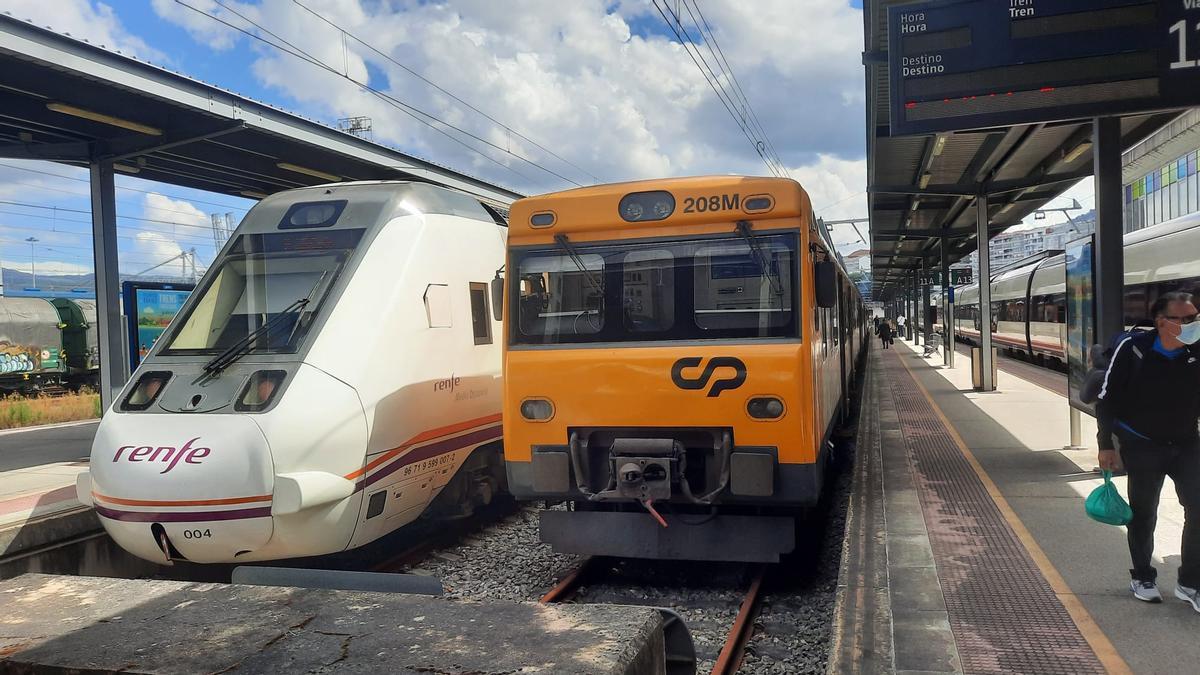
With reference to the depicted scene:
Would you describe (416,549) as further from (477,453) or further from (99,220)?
(99,220)

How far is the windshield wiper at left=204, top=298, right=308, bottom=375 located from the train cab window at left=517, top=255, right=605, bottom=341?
1780mm

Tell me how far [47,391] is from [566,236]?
25.2m

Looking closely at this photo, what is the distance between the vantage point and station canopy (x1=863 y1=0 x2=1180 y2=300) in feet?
35.7

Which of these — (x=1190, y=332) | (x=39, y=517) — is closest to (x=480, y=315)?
(x=39, y=517)

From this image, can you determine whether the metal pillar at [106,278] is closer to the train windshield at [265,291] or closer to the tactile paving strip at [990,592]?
the train windshield at [265,291]

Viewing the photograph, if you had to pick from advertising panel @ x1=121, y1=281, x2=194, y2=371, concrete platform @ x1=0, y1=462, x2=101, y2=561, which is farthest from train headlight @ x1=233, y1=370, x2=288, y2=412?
advertising panel @ x1=121, y1=281, x2=194, y2=371

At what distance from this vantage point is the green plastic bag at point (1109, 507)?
16.3 feet

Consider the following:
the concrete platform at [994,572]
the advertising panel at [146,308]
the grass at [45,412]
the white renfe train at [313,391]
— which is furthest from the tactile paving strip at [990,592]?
the grass at [45,412]

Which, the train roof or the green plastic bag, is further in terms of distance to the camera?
the train roof

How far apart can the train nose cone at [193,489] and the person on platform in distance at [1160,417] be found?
17.5 feet

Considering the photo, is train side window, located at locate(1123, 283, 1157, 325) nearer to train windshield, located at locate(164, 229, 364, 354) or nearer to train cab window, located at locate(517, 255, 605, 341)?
train cab window, located at locate(517, 255, 605, 341)

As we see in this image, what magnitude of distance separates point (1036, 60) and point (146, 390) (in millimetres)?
7923

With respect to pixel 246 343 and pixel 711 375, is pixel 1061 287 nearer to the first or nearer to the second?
pixel 711 375

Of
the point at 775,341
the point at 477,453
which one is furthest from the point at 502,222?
the point at 775,341
